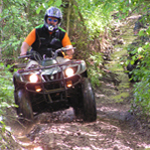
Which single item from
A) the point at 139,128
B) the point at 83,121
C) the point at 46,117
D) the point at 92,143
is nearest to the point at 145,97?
the point at 139,128

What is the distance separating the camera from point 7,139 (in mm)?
2842

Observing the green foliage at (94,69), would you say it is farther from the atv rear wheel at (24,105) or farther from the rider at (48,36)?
the atv rear wheel at (24,105)

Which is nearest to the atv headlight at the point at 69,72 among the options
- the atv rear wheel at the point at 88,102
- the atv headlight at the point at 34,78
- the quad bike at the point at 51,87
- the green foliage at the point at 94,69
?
the quad bike at the point at 51,87

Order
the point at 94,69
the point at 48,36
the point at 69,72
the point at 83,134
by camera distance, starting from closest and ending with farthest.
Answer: the point at 83,134
the point at 69,72
the point at 48,36
the point at 94,69

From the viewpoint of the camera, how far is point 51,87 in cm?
447

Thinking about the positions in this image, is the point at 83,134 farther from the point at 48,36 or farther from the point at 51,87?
the point at 48,36

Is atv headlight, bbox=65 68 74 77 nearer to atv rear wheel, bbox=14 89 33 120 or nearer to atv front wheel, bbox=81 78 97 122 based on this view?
atv front wheel, bbox=81 78 97 122

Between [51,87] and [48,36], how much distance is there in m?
1.32

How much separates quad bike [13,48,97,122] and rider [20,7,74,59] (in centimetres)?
35

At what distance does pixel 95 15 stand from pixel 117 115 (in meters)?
5.54

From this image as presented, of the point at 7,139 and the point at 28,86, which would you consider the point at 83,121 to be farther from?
the point at 7,139

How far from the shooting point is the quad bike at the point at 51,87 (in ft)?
14.0

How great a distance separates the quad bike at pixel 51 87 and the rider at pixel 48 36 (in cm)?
35

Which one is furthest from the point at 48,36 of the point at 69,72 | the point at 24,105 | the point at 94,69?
the point at 94,69
